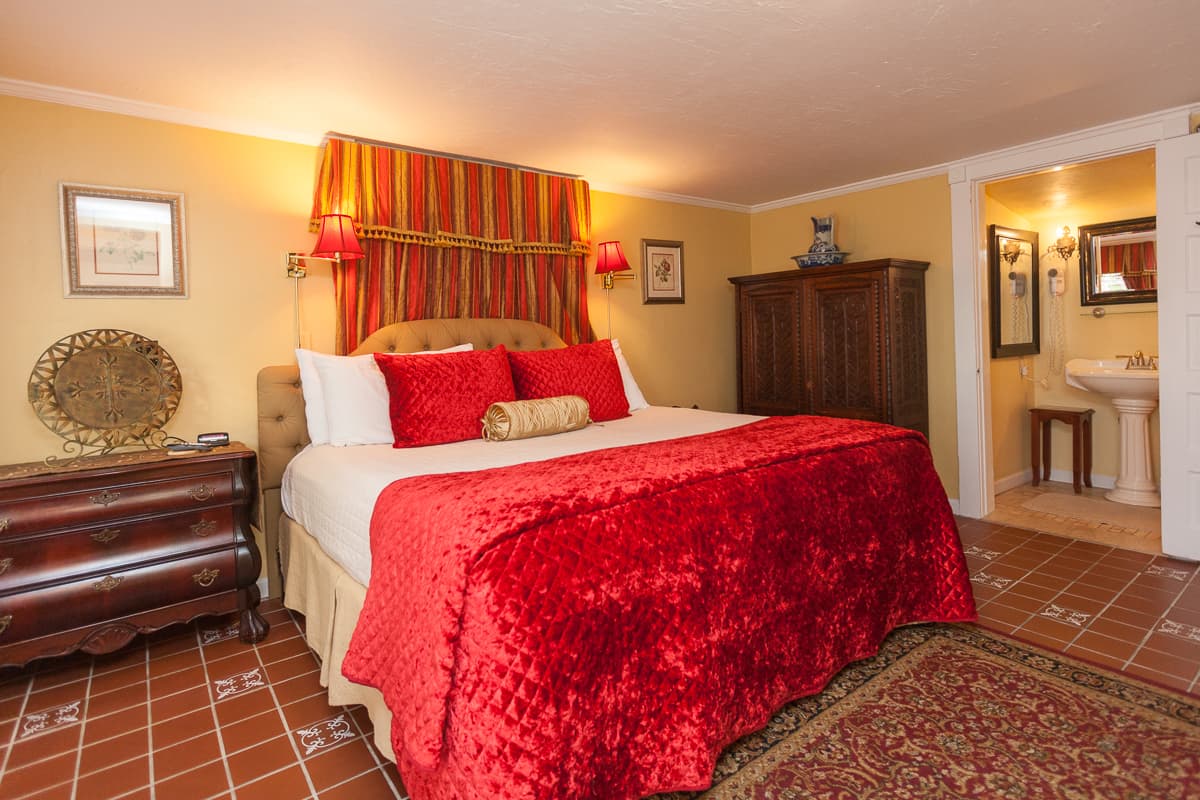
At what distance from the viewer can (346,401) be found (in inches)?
108

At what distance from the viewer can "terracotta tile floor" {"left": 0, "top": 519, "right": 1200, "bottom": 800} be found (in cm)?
171

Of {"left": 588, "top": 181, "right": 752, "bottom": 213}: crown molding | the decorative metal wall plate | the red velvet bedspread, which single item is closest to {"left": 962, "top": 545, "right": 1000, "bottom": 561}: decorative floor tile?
the red velvet bedspread

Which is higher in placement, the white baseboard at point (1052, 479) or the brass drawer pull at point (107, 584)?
the brass drawer pull at point (107, 584)

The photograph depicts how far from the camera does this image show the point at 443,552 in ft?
4.60

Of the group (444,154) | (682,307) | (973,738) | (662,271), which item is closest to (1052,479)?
(682,307)

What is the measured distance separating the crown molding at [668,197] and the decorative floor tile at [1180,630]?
3595 mm

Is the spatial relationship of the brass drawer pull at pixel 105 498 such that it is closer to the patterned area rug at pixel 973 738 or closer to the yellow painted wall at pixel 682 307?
the patterned area rug at pixel 973 738

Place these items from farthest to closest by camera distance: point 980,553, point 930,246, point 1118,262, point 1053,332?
point 1053,332 → point 1118,262 → point 930,246 → point 980,553

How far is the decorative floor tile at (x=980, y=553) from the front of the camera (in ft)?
Answer: 10.7

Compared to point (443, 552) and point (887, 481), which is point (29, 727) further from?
point (887, 481)

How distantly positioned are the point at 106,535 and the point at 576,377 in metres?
1.99

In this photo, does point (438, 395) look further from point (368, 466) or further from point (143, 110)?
point (143, 110)

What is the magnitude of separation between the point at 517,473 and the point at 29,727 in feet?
5.87

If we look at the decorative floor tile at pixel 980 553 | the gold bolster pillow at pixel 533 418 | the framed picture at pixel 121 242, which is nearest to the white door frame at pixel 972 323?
the decorative floor tile at pixel 980 553
